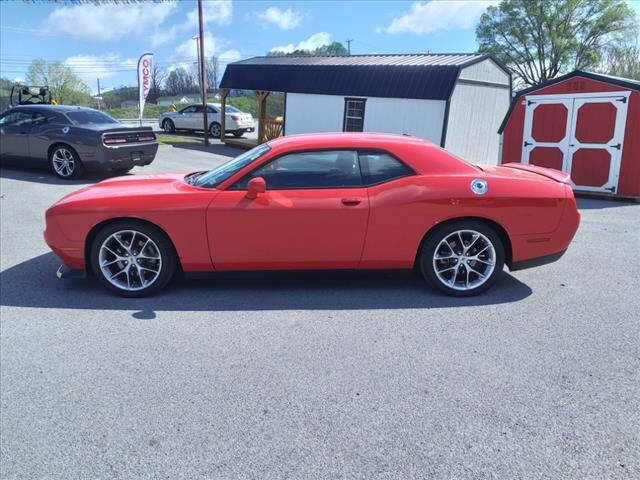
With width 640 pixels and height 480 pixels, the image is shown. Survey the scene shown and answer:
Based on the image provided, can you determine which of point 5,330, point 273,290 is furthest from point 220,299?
point 5,330

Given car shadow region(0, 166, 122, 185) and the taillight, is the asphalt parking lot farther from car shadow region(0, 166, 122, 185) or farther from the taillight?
car shadow region(0, 166, 122, 185)

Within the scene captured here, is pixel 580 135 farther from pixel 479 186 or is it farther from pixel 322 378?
pixel 322 378

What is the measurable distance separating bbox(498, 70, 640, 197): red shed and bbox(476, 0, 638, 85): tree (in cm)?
3572

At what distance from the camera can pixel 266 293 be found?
4598 millimetres

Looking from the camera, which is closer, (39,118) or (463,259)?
(463,259)

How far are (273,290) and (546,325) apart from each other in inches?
90.9

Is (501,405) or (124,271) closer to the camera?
(501,405)

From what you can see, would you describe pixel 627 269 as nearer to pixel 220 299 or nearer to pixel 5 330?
pixel 220 299

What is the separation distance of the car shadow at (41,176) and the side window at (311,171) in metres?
7.39

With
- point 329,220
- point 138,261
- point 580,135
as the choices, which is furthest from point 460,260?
point 580,135

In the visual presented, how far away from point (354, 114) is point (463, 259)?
14.7 metres

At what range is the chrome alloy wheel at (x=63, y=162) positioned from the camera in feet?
34.4

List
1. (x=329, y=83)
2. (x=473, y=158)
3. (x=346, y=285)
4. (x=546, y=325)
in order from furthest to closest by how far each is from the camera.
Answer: (x=329, y=83) → (x=473, y=158) → (x=346, y=285) → (x=546, y=325)

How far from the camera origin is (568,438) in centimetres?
254
